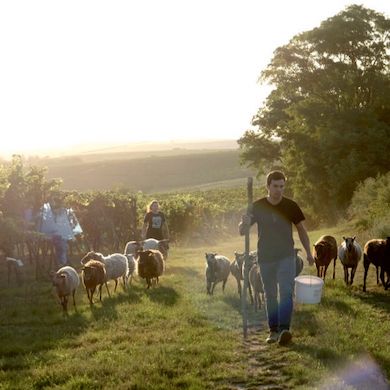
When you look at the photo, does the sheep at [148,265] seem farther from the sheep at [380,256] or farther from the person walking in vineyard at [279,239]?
the person walking in vineyard at [279,239]

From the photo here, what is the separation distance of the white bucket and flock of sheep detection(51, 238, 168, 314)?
5793mm

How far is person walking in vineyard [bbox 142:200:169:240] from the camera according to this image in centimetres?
2016

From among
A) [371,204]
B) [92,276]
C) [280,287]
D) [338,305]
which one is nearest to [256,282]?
[338,305]

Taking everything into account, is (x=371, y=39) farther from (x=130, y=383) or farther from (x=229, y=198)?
(x=130, y=383)

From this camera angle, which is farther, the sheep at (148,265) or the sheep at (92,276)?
the sheep at (148,265)

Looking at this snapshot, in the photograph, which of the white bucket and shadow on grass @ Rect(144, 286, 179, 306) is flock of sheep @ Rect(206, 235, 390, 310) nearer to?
shadow on grass @ Rect(144, 286, 179, 306)

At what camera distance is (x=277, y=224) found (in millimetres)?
9875

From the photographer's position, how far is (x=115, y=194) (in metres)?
31.9

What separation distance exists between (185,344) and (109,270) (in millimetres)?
7285

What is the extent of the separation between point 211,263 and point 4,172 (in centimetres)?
923

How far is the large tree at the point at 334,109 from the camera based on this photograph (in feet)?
130

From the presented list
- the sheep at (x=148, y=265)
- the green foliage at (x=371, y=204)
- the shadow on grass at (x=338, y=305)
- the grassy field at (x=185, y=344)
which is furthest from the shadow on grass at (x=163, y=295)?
the green foliage at (x=371, y=204)

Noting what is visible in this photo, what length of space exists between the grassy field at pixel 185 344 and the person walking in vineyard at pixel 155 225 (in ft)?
15.0

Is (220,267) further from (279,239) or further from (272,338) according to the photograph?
(279,239)
